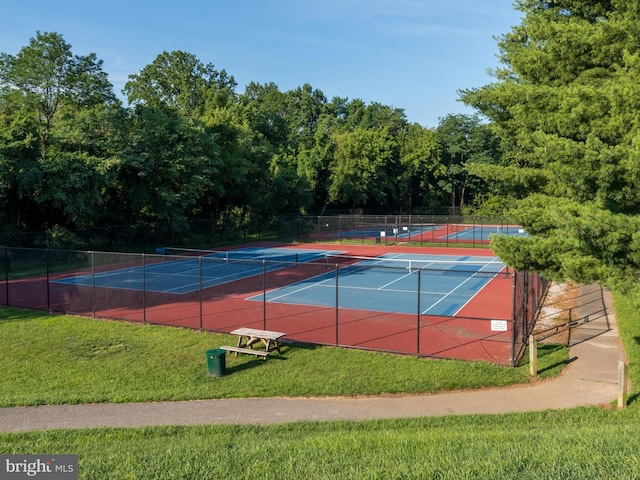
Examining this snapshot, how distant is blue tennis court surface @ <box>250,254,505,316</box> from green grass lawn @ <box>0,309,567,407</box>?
175 inches

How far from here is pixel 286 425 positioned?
29.9 ft

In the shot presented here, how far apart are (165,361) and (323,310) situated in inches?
287

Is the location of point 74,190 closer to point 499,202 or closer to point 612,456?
point 612,456

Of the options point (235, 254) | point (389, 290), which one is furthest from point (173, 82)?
point (389, 290)

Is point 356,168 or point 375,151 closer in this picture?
point 356,168

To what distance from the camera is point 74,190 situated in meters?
32.0

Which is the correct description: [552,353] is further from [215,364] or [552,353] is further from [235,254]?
[235,254]

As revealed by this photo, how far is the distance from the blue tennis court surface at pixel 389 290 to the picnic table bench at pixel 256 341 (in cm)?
399

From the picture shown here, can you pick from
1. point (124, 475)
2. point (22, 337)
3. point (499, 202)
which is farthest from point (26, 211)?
point (499, 202)

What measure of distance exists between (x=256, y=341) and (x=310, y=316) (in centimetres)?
366

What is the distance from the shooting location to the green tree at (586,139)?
→ 8.98m

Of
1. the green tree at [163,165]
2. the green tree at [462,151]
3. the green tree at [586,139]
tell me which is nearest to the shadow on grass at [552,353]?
the green tree at [586,139]

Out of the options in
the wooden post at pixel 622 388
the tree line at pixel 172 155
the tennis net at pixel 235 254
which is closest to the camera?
the wooden post at pixel 622 388

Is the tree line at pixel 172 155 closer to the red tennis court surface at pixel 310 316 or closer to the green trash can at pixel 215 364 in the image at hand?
the red tennis court surface at pixel 310 316
